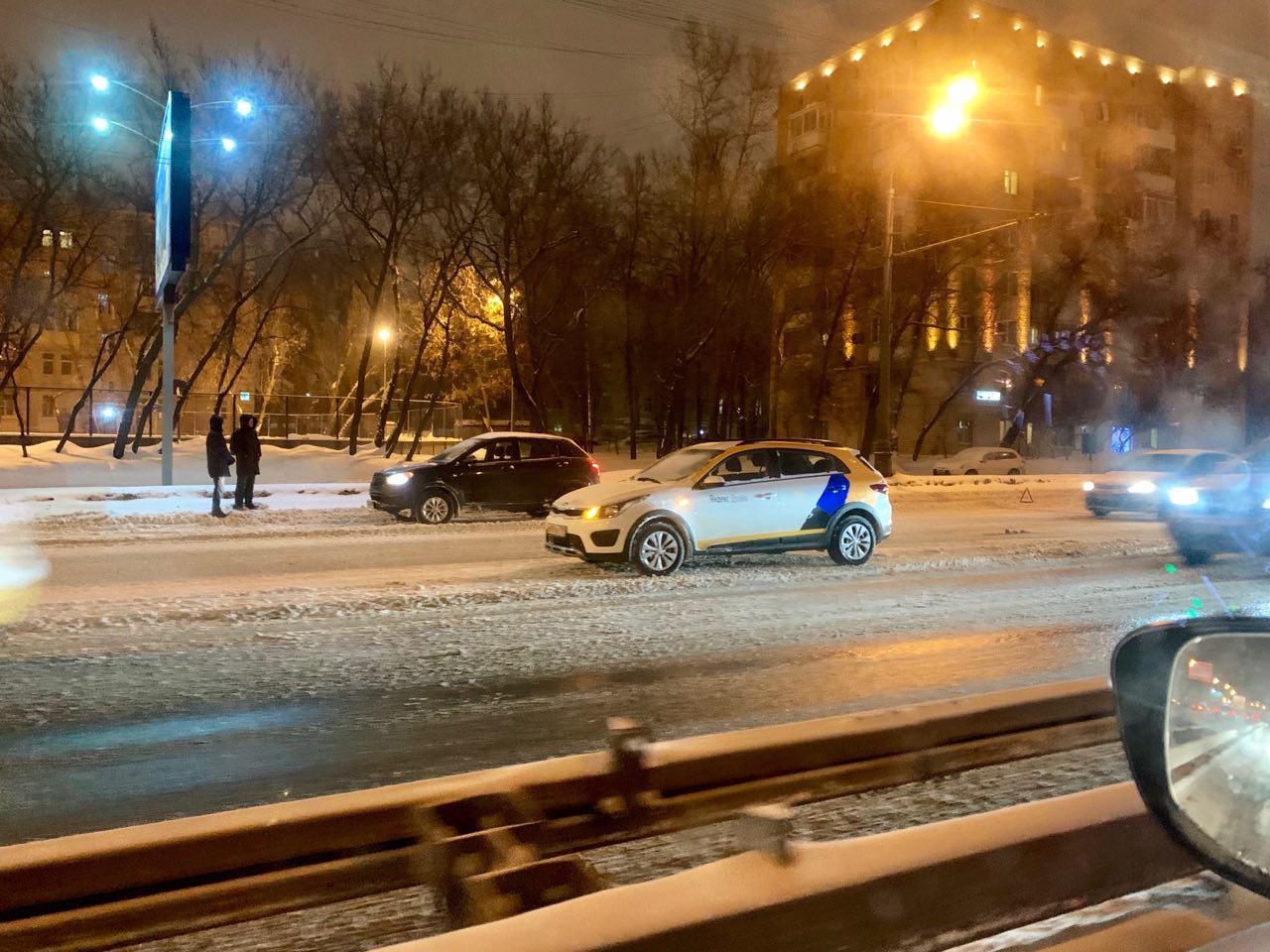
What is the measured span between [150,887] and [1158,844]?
3.07 meters

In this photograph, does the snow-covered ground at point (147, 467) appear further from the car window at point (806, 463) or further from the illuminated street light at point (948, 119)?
the car window at point (806, 463)

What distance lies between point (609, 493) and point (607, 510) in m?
0.33

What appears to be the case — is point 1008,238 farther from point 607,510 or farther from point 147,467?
point 607,510

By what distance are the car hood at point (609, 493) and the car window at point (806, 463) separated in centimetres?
176

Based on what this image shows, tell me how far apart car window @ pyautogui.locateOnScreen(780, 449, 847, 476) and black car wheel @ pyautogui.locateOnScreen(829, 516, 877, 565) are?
714 mm

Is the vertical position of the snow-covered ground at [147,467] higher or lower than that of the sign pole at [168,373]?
lower

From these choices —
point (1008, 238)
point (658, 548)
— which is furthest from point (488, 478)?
point (1008, 238)

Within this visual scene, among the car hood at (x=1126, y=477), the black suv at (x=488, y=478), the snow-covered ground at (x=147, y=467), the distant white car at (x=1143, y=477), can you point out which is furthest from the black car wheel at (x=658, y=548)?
the snow-covered ground at (x=147, y=467)

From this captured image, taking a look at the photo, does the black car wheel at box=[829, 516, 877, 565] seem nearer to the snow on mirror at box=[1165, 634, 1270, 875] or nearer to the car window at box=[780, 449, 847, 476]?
the car window at box=[780, 449, 847, 476]

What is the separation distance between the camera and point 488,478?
64.2 ft

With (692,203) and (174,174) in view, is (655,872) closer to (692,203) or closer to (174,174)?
(174,174)

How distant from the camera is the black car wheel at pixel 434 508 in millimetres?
19250

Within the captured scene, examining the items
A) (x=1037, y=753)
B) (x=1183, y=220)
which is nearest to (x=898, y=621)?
(x=1037, y=753)

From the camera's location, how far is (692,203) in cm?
3969
